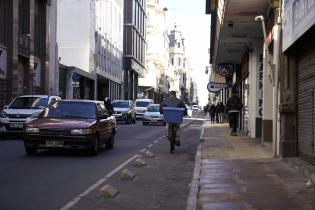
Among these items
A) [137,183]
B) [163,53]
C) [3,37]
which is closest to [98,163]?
[137,183]

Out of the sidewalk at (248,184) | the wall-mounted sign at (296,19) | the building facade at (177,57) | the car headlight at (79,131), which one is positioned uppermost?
the building facade at (177,57)

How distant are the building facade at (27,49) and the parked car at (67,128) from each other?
17.1m

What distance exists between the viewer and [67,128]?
1512cm

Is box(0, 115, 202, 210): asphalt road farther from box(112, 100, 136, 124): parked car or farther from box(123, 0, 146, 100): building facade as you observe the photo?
box(123, 0, 146, 100): building facade

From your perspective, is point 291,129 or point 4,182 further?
point 291,129

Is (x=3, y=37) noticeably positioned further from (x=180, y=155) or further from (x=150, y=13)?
(x=150, y=13)

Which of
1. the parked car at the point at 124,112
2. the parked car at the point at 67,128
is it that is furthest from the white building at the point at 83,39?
the parked car at the point at 67,128

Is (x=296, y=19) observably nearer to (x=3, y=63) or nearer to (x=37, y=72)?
(x=3, y=63)

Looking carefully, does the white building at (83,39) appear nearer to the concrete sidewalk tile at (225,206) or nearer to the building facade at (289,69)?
the building facade at (289,69)

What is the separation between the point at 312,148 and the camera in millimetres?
12375

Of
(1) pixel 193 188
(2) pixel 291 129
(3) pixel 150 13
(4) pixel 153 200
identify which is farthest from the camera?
(3) pixel 150 13

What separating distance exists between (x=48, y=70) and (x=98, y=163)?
27.9 meters

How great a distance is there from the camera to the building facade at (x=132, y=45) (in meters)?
77.7

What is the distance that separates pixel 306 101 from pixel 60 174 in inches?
210
